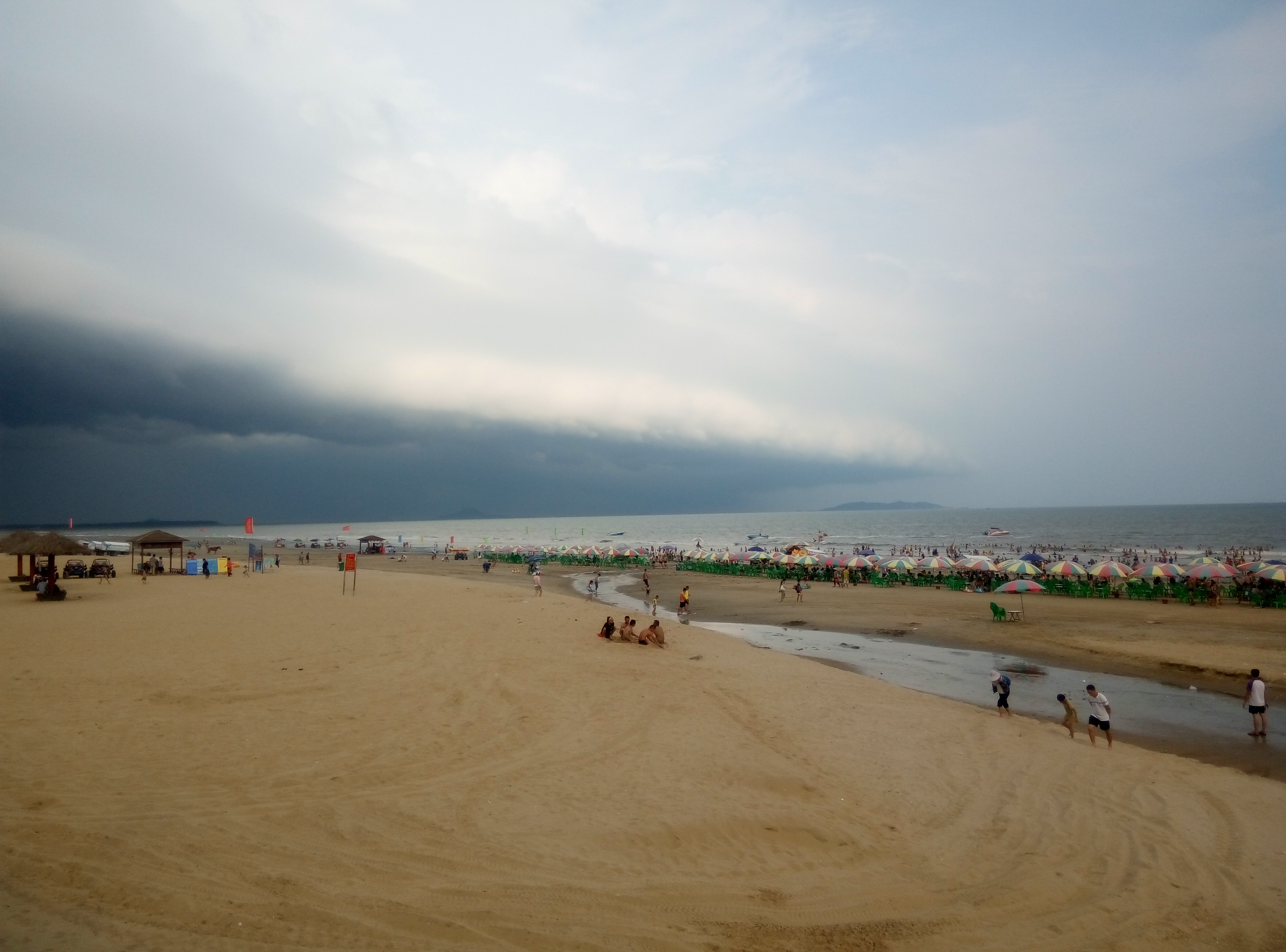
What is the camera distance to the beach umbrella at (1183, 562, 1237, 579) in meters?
28.9

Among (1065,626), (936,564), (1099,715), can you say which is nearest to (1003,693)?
(1099,715)

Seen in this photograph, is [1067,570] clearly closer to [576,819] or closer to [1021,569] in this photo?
[1021,569]

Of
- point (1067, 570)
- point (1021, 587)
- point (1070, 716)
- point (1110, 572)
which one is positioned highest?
point (1067, 570)

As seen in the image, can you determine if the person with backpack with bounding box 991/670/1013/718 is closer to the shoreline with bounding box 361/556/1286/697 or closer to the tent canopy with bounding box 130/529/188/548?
the shoreline with bounding box 361/556/1286/697

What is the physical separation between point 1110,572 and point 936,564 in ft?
27.5

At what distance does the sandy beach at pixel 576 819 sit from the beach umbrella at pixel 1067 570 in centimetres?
2284

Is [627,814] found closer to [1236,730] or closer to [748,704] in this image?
[748,704]

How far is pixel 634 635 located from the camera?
1878 centimetres

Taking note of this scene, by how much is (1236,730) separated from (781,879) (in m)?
11.8

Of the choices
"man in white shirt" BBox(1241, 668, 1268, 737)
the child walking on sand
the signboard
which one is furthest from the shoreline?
the signboard

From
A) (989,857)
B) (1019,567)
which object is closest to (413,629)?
(989,857)

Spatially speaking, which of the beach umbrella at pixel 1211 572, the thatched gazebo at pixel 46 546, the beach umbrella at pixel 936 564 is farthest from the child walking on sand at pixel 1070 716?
the thatched gazebo at pixel 46 546

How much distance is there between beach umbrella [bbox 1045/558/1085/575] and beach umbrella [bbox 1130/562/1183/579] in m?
2.23

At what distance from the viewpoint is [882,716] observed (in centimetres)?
1254
